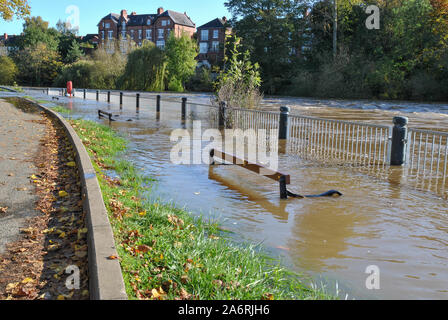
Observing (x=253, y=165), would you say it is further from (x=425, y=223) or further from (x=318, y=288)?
(x=318, y=288)

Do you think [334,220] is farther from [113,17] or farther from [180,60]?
[113,17]

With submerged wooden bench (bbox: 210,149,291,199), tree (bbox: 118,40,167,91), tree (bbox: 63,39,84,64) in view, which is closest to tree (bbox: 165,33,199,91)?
tree (bbox: 118,40,167,91)

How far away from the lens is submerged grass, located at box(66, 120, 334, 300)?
3500mm

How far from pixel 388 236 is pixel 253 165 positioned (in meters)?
2.73

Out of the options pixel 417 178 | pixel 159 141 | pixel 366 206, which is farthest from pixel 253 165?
pixel 159 141

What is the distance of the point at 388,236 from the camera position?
16.5ft

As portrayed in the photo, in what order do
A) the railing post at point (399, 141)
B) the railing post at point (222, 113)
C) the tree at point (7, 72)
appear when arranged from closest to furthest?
the railing post at point (399, 141) < the railing post at point (222, 113) < the tree at point (7, 72)

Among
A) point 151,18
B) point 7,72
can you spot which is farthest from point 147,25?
point 7,72

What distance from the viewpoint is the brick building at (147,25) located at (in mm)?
100812

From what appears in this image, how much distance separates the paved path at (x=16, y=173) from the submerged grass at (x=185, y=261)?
0.97 m

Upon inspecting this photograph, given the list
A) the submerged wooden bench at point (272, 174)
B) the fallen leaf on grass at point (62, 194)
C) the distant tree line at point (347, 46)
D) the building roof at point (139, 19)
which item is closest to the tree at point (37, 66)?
the building roof at point (139, 19)

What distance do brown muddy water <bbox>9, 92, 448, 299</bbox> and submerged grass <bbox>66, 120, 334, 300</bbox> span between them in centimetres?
31

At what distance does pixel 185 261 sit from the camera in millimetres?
3945

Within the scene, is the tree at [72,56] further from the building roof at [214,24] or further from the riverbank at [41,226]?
the riverbank at [41,226]
